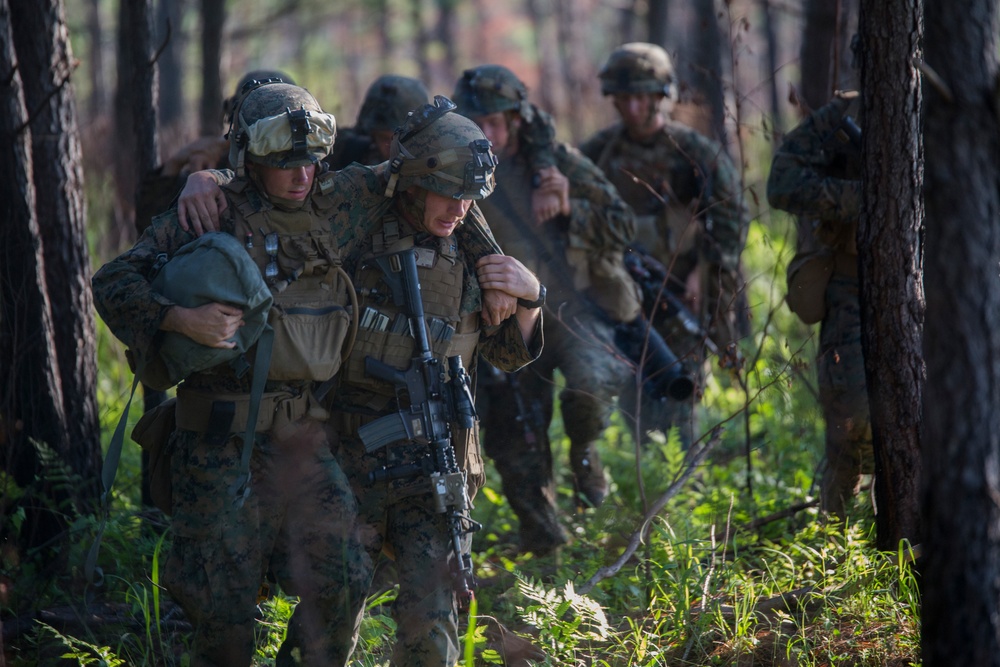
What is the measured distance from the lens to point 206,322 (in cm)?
311

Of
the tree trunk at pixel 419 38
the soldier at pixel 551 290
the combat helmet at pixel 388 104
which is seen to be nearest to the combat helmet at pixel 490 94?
the soldier at pixel 551 290

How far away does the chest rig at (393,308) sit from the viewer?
11.9ft

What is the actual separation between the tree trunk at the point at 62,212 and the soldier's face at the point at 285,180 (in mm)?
1817

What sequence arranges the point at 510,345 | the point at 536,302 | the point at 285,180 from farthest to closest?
1. the point at 510,345
2. the point at 536,302
3. the point at 285,180

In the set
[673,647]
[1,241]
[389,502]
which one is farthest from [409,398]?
[1,241]

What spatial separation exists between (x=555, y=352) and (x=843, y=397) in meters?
1.47

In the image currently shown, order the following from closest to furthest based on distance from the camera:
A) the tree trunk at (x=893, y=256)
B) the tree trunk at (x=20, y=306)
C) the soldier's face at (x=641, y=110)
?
the tree trunk at (x=893, y=256)
the tree trunk at (x=20, y=306)
the soldier's face at (x=641, y=110)

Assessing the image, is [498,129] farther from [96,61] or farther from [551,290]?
[96,61]

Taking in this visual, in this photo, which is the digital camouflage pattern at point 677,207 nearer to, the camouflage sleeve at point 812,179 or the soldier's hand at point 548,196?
the soldier's hand at point 548,196

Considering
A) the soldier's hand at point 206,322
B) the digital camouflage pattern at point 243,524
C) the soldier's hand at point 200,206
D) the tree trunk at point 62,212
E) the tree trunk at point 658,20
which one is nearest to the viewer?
the soldier's hand at point 206,322

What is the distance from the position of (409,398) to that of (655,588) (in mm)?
1426

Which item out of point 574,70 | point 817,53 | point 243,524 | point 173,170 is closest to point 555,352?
point 173,170

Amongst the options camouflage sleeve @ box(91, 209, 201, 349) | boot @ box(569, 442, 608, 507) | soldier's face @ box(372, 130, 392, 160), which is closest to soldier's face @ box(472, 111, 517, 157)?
soldier's face @ box(372, 130, 392, 160)

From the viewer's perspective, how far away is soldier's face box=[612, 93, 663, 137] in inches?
257
